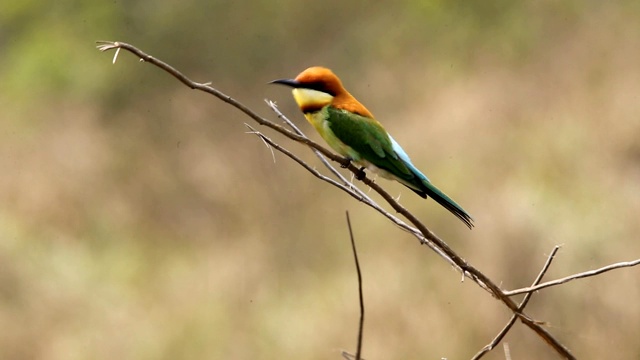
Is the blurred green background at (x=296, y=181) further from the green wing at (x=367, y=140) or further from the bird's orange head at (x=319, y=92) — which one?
the bird's orange head at (x=319, y=92)

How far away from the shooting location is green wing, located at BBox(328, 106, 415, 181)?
69.1 inches

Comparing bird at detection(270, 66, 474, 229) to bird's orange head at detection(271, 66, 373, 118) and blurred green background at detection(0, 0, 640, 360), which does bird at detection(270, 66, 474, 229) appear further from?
blurred green background at detection(0, 0, 640, 360)

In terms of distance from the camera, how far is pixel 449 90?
14.8 feet

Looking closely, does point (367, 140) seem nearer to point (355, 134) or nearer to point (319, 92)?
point (355, 134)

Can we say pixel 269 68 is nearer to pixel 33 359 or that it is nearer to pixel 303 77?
pixel 33 359

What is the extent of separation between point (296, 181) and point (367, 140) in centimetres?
280

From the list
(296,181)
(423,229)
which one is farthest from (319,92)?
(296,181)

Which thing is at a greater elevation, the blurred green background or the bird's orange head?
the blurred green background

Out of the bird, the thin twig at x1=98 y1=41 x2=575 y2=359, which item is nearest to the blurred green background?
the bird

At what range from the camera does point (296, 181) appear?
4.60m

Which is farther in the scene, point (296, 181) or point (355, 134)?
point (296, 181)

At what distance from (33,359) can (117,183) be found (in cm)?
108

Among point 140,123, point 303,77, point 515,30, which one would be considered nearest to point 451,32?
point 515,30

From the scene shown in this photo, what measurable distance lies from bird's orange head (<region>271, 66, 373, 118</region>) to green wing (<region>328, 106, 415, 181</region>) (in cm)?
2
